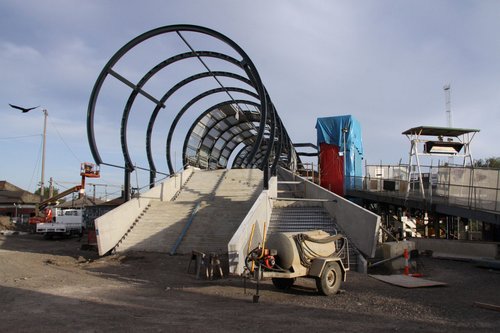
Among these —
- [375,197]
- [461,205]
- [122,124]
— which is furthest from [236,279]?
[375,197]

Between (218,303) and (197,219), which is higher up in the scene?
(197,219)

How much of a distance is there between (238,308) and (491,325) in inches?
184

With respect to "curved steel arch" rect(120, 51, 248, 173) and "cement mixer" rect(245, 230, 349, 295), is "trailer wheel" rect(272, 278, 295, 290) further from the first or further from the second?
"curved steel arch" rect(120, 51, 248, 173)

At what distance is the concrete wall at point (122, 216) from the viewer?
17406 millimetres

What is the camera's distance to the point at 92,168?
42.5 meters

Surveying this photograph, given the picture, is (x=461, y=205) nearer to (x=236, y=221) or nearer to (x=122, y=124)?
(x=236, y=221)

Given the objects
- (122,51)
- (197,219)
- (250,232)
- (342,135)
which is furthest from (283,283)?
(342,135)

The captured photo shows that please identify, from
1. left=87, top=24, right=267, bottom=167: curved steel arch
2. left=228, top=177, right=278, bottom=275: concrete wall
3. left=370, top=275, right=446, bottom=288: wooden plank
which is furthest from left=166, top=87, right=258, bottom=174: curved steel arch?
left=370, top=275, right=446, bottom=288: wooden plank

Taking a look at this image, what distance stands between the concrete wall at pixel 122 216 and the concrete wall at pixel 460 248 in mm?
13389

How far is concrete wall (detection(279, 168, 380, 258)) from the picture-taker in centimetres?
1527

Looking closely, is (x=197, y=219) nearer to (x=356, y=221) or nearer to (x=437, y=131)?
(x=356, y=221)

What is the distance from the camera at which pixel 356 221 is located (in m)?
16.5

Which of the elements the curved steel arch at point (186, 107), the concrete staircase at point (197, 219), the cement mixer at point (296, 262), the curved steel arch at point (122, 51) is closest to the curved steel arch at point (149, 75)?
the curved steel arch at point (122, 51)

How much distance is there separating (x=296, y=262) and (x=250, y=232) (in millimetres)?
4954
